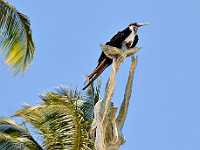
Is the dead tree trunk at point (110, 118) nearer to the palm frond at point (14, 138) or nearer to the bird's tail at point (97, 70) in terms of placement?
the bird's tail at point (97, 70)

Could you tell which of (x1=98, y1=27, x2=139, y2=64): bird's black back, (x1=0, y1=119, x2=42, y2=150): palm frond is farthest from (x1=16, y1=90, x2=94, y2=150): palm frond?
(x1=98, y1=27, x2=139, y2=64): bird's black back

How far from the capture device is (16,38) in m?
15.7

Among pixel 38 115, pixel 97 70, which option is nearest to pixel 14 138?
pixel 38 115

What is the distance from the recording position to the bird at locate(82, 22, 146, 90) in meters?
14.4

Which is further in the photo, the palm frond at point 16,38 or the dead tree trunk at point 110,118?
the palm frond at point 16,38

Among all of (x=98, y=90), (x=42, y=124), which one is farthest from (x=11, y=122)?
(x=98, y=90)

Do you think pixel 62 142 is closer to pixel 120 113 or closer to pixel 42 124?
pixel 42 124

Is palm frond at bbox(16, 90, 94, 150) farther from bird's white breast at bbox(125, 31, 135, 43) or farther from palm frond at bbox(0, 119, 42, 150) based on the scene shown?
bird's white breast at bbox(125, 31, 135, 43)

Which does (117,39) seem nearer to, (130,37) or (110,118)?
(130,37)

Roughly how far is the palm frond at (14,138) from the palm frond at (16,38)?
3.09 ft

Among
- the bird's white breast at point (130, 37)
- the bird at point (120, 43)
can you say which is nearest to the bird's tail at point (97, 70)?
the bird at point (120, 43)

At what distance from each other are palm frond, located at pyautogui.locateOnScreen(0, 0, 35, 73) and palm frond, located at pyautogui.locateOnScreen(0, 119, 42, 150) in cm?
94

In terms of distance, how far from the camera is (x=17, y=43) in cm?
1575

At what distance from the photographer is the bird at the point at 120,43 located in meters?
14.4
